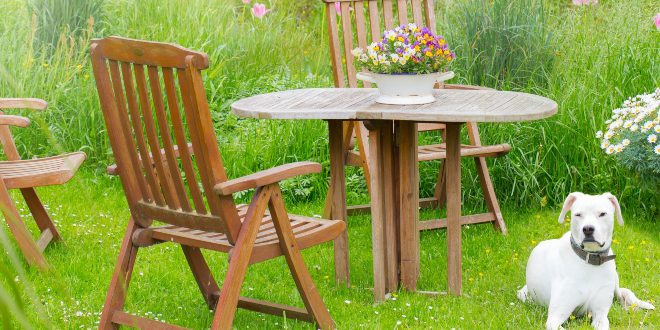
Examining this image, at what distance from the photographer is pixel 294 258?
3.37 metres

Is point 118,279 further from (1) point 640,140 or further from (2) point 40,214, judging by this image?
(1) point 640,140

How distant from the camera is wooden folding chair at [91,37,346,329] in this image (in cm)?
310

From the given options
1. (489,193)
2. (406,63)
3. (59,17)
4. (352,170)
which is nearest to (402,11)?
(489,193)

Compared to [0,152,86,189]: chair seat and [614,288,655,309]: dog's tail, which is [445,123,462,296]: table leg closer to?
[614,288,655,309]: dog's tail

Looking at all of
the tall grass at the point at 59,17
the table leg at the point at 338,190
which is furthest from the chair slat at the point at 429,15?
the tall grass at the point at 59,17

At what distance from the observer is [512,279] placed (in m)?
4.54

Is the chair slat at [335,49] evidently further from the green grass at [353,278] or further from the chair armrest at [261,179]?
the chair armrest at [261,179]

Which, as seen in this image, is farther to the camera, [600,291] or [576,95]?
[576,95]

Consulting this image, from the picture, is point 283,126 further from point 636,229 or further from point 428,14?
point 636,229

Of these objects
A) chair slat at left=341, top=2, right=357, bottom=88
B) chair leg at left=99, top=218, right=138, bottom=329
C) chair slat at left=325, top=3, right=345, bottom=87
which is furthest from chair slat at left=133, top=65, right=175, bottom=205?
chair slat at left=341, top=2, right=357, bottom=88

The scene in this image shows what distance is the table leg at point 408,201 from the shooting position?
420cm

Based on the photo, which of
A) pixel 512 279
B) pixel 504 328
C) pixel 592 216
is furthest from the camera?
pixel 512 279

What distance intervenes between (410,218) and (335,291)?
19.3 inches

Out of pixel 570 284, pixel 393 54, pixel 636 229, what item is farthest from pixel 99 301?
pixel 636 229
